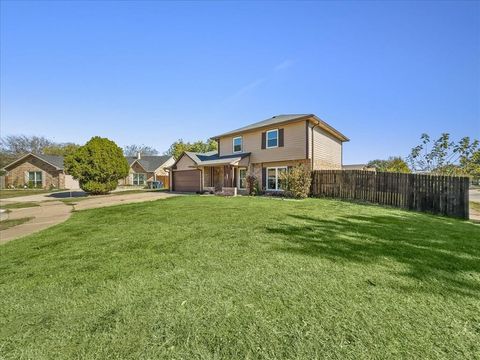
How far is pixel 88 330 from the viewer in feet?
7.22

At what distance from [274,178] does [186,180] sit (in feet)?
31.5

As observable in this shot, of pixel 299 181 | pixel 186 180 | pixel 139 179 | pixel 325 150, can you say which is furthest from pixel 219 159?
pixel 139 179

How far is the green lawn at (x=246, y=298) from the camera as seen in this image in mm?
1956

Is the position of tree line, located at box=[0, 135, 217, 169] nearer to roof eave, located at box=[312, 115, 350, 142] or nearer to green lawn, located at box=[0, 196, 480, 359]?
roof eave, located at box=[312, 115, 350, 142]

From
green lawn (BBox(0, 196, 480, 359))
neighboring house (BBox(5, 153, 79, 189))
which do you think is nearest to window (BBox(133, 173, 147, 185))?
neighboring house (BBox(5, 153, 79, 189))

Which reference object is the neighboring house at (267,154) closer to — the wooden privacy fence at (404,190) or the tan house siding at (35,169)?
the wooden privacy fence at (404,190)

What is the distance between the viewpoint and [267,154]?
58.2 feet

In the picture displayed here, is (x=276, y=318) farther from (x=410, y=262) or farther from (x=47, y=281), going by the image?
(x=47, y=281)

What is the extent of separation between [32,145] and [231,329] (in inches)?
2797

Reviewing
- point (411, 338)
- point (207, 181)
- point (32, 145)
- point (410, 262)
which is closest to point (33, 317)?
point (411, 338)

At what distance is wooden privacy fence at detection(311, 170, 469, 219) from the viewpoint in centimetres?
982

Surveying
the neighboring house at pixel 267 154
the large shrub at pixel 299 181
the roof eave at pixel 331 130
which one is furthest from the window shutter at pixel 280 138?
the large shrub at pixel 299 181

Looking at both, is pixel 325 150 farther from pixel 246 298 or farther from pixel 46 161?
pixel 46 161

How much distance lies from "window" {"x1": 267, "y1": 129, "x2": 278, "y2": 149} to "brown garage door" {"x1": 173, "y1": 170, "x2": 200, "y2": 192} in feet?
25.1
